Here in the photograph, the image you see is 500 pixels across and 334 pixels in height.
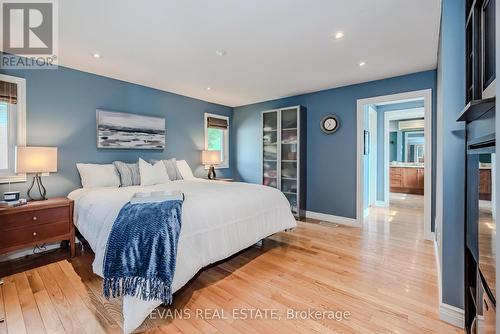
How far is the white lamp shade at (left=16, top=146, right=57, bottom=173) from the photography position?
99.2 inches

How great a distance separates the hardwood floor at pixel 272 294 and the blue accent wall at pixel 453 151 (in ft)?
1.17

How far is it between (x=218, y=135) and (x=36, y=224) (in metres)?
3.68

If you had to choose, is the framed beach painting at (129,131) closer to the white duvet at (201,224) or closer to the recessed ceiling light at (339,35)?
the white duvet at (201,224)

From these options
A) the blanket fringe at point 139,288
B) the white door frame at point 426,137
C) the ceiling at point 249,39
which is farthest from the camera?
the white door frame at point 426,137

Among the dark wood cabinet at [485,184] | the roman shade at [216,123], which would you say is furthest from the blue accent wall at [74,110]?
the dark wood cabinet at [485,184]

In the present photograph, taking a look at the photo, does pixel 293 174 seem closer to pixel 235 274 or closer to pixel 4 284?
pixel 235 274

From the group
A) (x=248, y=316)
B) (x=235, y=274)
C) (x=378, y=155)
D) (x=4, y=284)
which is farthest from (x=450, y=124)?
(x=378, y=155)

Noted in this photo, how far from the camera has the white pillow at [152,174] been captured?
3.38 metres

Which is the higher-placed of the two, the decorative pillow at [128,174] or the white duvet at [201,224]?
the decorative pillow at [128,174]

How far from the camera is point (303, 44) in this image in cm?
254

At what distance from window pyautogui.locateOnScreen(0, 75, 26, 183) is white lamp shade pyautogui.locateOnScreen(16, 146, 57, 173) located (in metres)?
0.39

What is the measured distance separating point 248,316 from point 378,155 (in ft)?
17.0

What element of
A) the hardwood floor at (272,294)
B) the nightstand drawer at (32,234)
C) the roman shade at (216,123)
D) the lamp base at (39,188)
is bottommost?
the hardwood floor at (272,294)

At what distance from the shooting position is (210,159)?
15.5 feet
